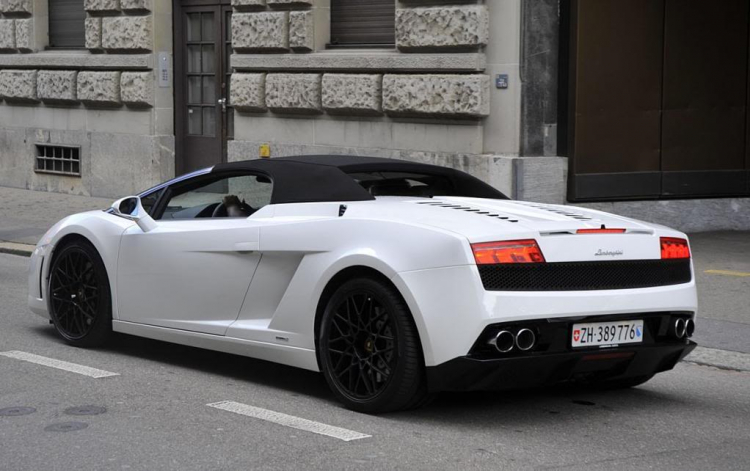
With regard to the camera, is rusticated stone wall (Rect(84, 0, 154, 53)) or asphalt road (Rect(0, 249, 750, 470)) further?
rusticated stone wall (Rect(84, 0, 154, 53))

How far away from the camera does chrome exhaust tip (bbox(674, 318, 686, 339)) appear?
6527mm

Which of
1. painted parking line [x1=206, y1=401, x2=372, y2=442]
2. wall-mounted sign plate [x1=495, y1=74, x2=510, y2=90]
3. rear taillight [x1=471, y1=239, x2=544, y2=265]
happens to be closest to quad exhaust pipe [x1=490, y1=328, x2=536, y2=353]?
rear taillight [x1=471, y1=239, x2=544, y2=265]

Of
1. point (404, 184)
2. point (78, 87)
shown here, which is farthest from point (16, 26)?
point (404, 184)

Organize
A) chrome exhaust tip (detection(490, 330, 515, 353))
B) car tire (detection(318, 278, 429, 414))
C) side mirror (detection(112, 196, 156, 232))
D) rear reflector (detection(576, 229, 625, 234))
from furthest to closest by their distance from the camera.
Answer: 1. side mirror (detection(112, 196, 156, 232))
2. rear reflector (detection(576, 229, 625, 234))
3. car tire (detection(318, 278, 429, 414))
4. chrome exhaust tip (detection(490, 330, 515, 353))

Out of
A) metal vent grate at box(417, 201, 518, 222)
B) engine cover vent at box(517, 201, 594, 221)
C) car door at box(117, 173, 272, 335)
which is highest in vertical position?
metal vent grate at box(417, 201, 518, 222)

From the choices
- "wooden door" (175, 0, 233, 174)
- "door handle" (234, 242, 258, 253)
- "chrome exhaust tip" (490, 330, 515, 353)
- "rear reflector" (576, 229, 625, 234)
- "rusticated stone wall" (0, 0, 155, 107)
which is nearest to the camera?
"chrome exhaust tip" (490, 330, 515, 353)

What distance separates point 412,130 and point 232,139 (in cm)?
399

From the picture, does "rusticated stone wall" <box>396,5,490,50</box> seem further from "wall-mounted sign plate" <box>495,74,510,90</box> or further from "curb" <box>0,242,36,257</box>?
"curb" <box>0,242,36,257</box>

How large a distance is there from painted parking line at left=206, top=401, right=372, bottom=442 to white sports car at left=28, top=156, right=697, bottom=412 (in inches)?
11.4

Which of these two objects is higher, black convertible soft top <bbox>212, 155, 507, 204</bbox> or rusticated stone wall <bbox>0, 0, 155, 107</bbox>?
rusticated stone wall <bbox>0, 0, 155, 107</bbox>

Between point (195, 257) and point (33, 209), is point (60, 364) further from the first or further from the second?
point (33, 209)

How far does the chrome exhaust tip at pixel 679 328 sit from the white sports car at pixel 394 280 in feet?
0.04

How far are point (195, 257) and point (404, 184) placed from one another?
4.11 feet

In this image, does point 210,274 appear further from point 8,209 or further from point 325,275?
point 8,209
